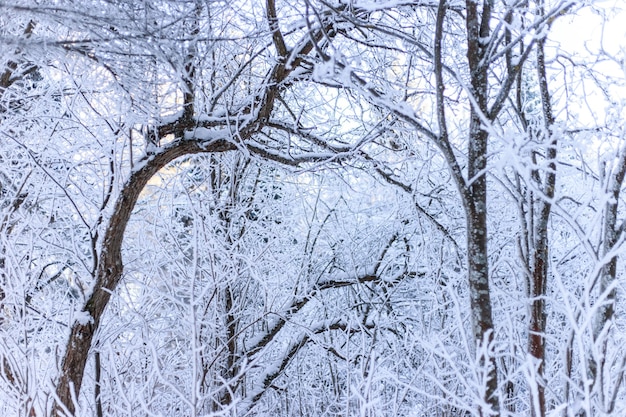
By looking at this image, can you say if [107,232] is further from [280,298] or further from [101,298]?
[280,298]

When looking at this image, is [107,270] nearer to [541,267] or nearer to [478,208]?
[478,208]

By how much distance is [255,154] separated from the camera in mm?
4844

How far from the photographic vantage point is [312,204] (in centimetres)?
713

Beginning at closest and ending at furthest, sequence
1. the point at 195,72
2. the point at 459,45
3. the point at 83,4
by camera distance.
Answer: the point at 83,4 < the point at 195,72 < the point at 459,45

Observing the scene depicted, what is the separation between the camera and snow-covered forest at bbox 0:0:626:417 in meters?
2.32

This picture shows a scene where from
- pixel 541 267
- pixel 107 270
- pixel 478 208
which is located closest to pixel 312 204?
pixel 107 270

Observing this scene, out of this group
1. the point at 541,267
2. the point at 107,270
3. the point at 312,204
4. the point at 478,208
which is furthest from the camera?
the point at 312,204

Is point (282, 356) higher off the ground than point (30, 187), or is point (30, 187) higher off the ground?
point (30, 187)

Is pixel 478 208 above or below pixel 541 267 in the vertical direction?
above

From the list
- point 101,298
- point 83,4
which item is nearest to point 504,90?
point 83,4

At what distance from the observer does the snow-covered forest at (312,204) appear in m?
2.32

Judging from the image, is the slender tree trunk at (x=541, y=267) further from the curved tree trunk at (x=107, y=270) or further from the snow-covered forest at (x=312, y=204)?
the curved tree trunk at (x=107, y=270)

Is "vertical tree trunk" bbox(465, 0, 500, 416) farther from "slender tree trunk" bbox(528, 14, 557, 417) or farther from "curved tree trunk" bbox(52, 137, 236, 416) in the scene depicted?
"curved tree trunk" bbox(52, 137, 236, 416)

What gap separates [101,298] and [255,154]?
5.97 feet
